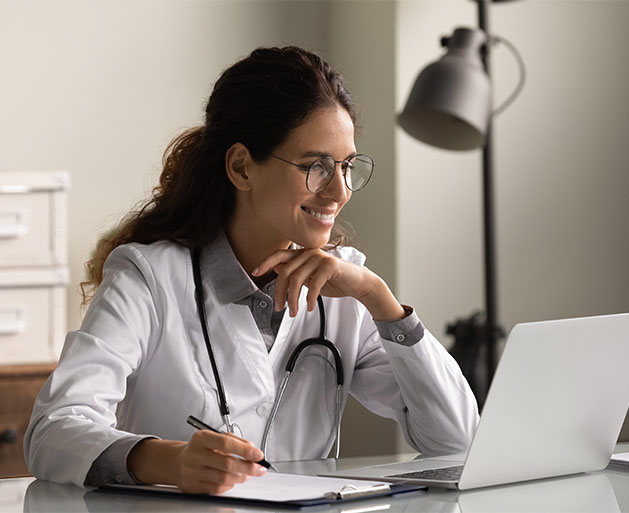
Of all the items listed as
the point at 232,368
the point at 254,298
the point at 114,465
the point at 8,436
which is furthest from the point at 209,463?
the point at 8,436

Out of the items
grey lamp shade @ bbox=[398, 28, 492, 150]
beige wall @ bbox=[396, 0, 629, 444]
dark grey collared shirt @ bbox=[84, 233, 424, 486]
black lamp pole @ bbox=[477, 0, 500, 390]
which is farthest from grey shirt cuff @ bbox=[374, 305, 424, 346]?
beige wall @ bbox=[396, 0, 629, 444]

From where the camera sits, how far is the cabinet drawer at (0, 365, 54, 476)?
2816 millimetres

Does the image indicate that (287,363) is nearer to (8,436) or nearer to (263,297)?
(263,297)

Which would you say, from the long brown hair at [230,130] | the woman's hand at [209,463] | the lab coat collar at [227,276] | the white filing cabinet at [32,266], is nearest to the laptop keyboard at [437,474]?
the woman's hand at [209,463]

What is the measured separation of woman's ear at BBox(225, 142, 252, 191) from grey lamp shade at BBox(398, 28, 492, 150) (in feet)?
4.09

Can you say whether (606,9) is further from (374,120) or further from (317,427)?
(317,427)

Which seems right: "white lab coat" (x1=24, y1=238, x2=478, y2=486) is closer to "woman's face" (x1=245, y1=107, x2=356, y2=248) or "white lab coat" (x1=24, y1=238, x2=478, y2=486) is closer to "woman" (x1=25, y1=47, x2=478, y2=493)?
"woman" (x1=25, y1=47, x2=478, y2=493)

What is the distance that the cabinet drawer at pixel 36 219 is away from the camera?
2.94 m

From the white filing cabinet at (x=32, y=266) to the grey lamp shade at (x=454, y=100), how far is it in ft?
3.54

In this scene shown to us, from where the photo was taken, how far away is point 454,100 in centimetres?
283

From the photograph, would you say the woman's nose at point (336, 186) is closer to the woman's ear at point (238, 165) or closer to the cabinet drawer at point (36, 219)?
the woman's ear at point (238, 165)

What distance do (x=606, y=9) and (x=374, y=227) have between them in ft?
3.51

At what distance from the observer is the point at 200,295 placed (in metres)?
1.60

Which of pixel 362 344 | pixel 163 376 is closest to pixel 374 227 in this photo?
pixel 362 344
